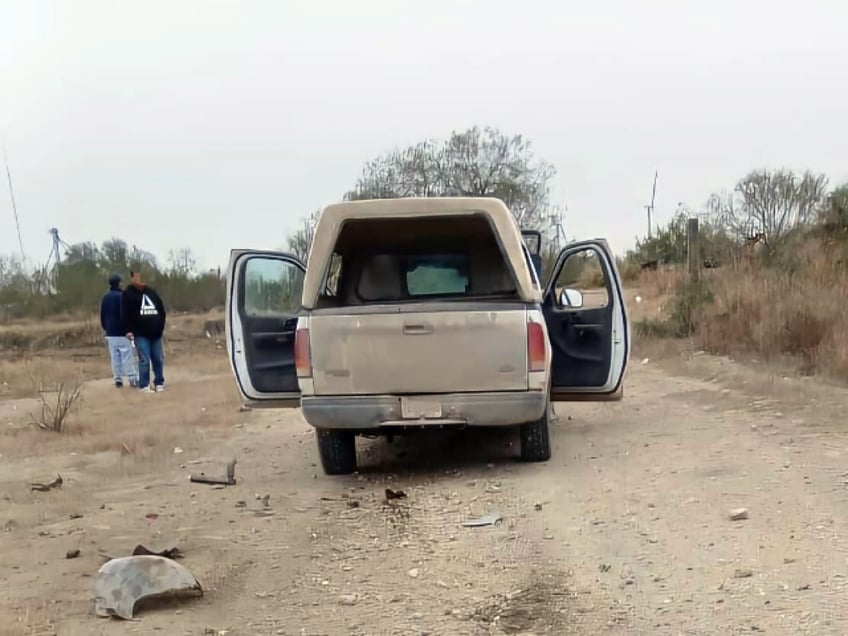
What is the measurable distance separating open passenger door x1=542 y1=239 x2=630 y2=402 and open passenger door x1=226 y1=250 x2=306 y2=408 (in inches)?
91.8

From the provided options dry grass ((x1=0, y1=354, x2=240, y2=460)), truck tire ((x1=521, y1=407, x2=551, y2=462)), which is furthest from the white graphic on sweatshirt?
truck tire ((x1=521, y1=407, x2=551, y2=462))

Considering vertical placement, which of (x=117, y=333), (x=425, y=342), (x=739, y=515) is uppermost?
(x=425, y=342)

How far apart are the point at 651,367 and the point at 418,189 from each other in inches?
935

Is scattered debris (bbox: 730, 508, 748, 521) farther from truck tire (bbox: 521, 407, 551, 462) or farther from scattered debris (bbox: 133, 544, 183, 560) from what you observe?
scattered debris (bbox: 133, 544, 183, 560)

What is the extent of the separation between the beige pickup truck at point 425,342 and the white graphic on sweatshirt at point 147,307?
582 cm

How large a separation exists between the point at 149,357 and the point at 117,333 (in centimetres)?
71

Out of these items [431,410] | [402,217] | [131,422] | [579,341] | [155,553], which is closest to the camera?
[155,553]

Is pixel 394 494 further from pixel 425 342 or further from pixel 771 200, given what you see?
pixel 771 200

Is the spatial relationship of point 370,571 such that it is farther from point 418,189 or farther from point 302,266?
point 418,189

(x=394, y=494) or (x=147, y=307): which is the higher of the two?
(x=147, y=307)

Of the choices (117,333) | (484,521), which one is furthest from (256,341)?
(117,333)

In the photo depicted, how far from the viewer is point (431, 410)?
7.23 metres

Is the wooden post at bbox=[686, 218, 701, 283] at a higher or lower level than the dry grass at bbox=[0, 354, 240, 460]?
higher

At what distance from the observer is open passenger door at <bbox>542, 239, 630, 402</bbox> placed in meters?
8.36
